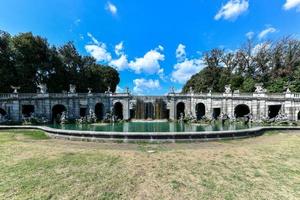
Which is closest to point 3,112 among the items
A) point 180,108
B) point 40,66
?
point 40,66

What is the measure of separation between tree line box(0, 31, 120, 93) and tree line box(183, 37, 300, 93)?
2710 cm

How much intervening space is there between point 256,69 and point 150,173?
44859mm

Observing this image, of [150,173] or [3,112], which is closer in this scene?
[150,173]

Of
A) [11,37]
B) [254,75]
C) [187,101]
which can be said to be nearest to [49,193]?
[187,101]

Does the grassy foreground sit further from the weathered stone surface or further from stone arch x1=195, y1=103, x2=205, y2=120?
stone arch x1=195, y1=103, x2=205, y2=120

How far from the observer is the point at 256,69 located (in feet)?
150

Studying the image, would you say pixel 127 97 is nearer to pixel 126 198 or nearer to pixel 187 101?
→ pixel 187 101

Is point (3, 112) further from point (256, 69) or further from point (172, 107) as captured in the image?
point (256, 69)

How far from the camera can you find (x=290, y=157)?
10352mm

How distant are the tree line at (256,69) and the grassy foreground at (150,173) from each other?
28.2 m

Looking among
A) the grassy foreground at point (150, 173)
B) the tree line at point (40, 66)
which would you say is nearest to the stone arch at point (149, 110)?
the tree line at point (40, 66)

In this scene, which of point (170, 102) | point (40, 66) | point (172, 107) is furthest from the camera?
point (40, 66)

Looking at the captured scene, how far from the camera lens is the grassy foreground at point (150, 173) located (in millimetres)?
6375

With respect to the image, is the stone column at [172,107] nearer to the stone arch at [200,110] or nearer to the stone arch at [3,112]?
the stone arch at [200,110]
